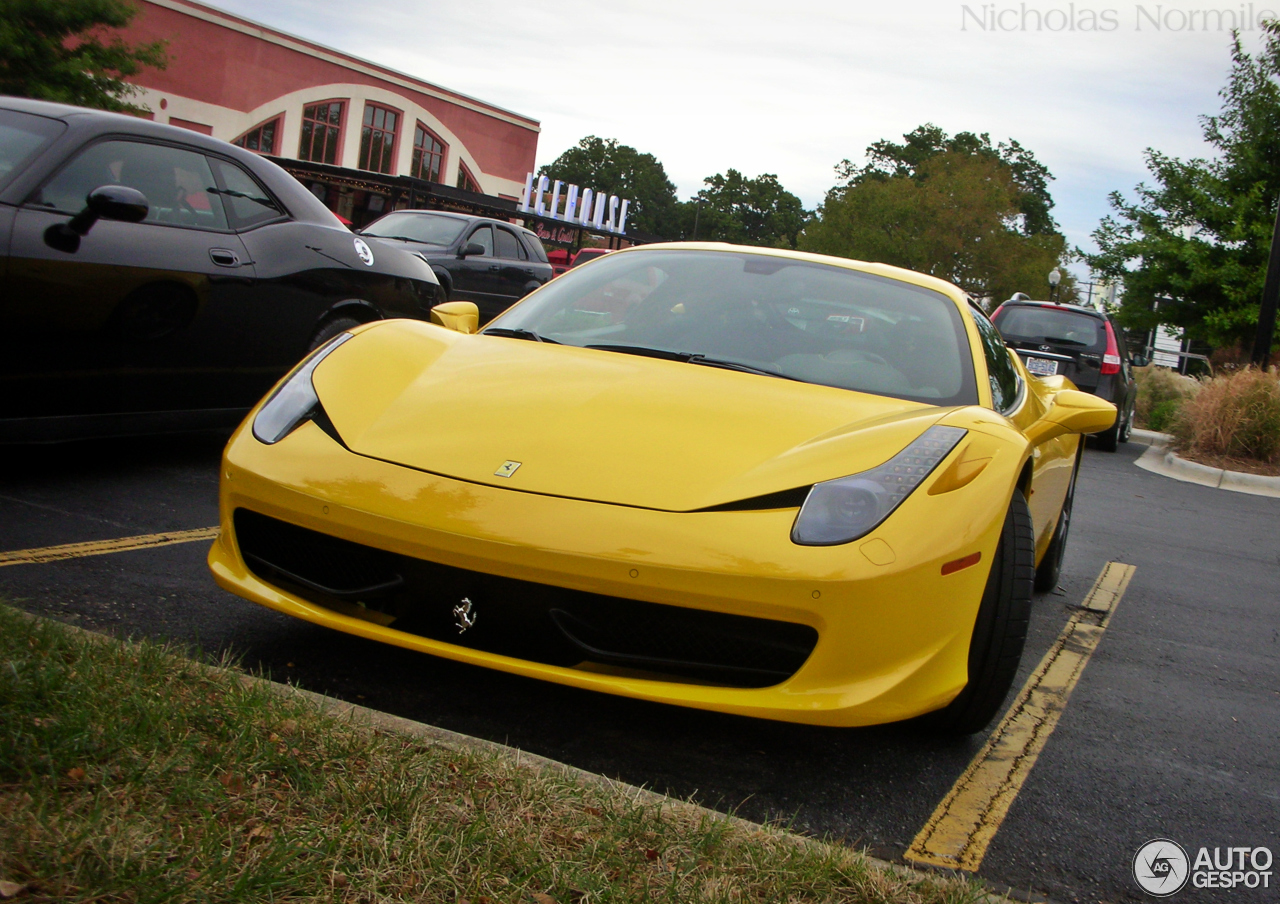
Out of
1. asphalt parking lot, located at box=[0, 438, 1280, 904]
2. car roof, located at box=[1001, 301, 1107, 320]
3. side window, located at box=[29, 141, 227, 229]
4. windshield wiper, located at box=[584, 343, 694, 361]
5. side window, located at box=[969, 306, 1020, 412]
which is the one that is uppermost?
car roof, located at box=[1001, 301, 1107, 320]

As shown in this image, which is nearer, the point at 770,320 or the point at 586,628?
the point at 586,628

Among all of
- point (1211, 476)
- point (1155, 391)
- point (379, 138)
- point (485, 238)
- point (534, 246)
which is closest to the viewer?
point (1211, 476)

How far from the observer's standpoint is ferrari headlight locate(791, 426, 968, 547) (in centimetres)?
259

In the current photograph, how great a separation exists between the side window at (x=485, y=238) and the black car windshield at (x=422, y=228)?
6.7 inches

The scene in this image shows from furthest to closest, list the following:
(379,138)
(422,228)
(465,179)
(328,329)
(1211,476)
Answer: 1. (465,179)
2. (379,138)
3. (422,228)
4. (1211,476)
5. (328,329)

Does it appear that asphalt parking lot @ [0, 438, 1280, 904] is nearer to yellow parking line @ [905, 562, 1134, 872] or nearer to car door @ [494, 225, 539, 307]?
yellow parking line @ [905, 562, 1134, 872]

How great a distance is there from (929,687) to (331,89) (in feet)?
132

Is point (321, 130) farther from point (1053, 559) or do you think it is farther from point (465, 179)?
point (1053, 559)

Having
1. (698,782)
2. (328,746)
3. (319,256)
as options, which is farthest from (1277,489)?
(328,746)

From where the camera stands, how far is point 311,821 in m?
2.00

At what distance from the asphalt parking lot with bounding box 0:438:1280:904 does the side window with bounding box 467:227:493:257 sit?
925 cm

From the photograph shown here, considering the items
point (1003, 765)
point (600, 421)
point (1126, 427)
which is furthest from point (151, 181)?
point (1126, 427)

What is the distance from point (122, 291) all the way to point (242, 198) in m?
1.01

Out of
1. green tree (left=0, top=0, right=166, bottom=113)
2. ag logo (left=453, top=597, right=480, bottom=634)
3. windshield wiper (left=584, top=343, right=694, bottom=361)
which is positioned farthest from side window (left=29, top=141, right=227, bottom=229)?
green tree (left=0, top=0, right=166, bottom=113)
